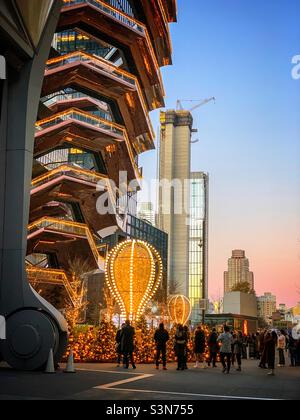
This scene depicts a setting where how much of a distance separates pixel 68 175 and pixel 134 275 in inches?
935

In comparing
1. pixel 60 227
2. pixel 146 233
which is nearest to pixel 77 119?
pixel 60 227

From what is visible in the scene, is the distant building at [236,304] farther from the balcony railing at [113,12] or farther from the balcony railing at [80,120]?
the balcony railing at [113,12]

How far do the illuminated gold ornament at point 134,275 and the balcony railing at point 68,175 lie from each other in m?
21.9

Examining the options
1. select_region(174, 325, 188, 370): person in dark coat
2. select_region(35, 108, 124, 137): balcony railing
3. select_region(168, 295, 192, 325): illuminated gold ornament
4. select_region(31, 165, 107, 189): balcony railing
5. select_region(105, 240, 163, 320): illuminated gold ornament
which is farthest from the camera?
select_region(168, 295, 192, 325): illuminated gold ornament

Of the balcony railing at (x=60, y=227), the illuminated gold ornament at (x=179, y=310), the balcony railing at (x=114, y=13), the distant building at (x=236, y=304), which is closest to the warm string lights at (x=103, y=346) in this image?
the balcony railing at (x=60, y=227)

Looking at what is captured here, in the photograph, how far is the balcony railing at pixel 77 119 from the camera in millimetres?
48003

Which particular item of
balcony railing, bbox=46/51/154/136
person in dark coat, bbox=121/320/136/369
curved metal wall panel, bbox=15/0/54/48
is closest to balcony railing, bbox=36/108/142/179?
balcony railing, bbox=46/51/154/136

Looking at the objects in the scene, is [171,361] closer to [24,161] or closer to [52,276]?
[24,161]

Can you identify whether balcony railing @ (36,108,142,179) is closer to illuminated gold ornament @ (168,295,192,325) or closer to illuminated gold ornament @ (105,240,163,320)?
illuminated gold ornament @ (168,295,192,325)

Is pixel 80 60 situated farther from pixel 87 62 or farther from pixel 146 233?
pixel 146 233

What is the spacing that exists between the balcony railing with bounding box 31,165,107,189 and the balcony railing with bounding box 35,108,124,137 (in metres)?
3.68

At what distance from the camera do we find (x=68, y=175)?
4722 cm

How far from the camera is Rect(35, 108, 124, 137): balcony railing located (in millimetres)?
48003
